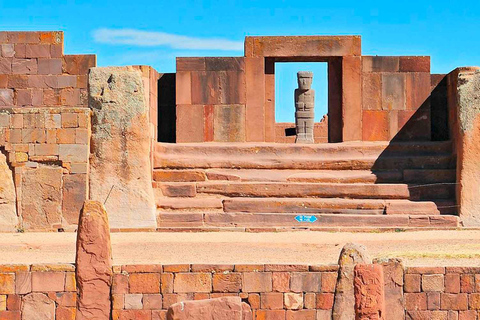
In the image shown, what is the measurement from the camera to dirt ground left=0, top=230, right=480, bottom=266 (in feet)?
37.1

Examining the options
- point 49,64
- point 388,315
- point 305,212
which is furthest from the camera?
point 49,64

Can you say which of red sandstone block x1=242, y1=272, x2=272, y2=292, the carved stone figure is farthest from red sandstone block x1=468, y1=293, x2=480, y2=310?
the carved stone figure

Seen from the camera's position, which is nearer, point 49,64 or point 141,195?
point 141,195

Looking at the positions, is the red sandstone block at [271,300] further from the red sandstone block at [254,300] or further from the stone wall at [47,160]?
the stone wall at [47,160]

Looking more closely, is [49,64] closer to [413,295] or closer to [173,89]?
[173,89]

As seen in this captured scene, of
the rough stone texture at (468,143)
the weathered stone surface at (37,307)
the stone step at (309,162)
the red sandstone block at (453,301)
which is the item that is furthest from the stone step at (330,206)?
the weathered stone surface at (37,307)

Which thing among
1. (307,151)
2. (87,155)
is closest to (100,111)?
(87,155)

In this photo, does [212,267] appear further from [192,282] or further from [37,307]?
[37,307]

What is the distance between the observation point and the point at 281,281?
973 cm

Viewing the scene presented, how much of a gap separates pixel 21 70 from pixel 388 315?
12.1 meters

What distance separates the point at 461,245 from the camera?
490 inches

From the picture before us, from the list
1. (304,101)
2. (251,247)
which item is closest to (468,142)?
(251,247)

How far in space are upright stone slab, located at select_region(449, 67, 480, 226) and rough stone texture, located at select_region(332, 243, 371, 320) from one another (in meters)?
5.84

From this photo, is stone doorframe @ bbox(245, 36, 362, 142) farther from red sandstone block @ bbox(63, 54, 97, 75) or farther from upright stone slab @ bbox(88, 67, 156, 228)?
red sandstone block @ bbox(63, 54, 97, 75)
